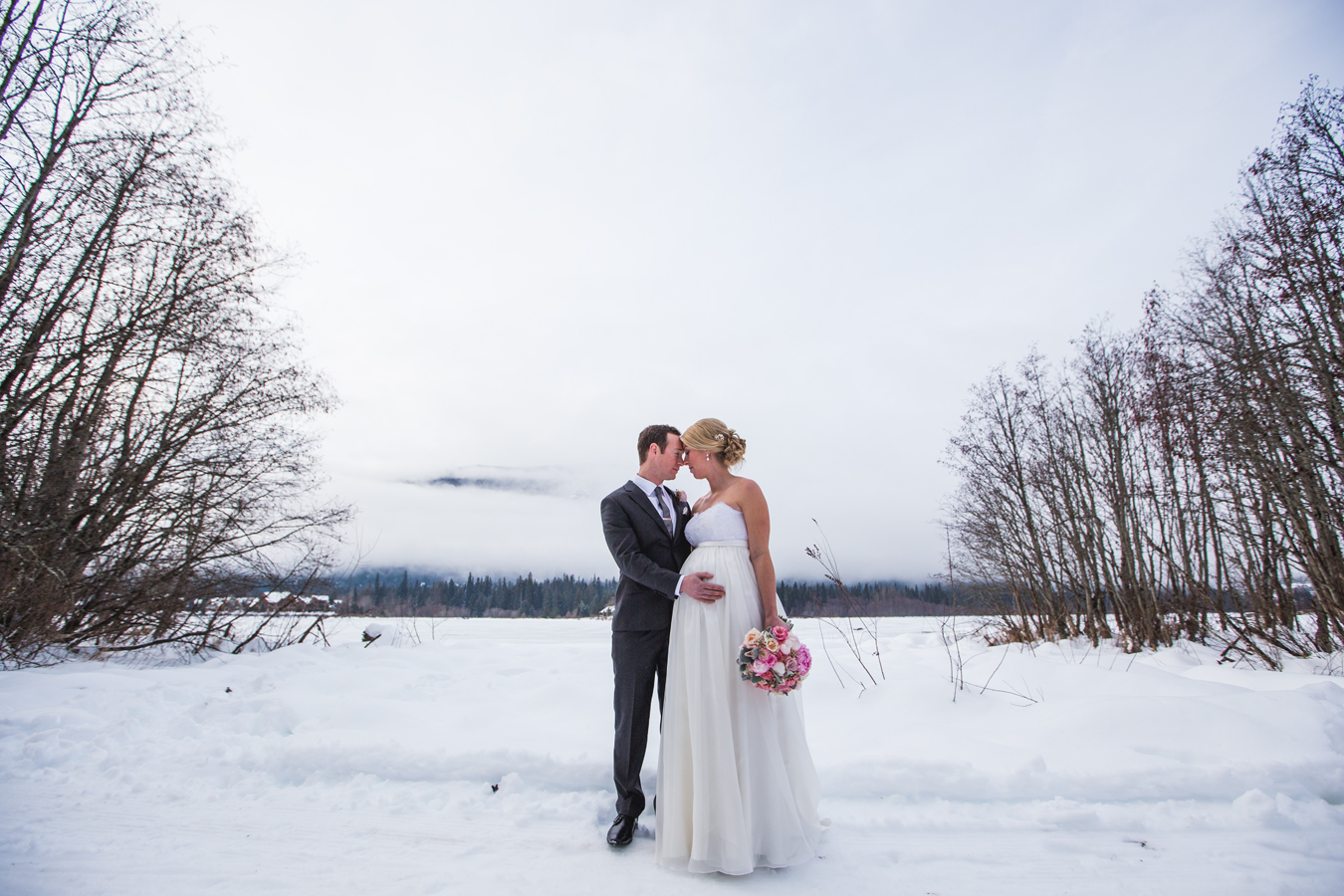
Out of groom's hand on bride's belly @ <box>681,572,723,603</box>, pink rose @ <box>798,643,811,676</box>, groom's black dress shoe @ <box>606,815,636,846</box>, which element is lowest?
groom's black dress shoe @ <box>606,815,636,846</box>

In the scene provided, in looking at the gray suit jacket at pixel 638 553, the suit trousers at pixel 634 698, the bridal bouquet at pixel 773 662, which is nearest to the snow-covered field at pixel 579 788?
the suit trousers at pixel 634 698

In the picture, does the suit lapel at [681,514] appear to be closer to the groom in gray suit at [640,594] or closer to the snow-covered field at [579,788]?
the groom in gray suit at [640,594]

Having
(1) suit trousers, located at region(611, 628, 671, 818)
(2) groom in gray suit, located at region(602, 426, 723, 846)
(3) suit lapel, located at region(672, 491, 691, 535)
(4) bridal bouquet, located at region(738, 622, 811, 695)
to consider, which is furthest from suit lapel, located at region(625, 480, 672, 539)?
(4) bridal bouquet, located at region(738, 622, 811, 695)

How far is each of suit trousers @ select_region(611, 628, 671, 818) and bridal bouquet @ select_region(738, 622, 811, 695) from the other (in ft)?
1.79

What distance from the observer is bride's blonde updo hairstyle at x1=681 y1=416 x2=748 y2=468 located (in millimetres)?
3154

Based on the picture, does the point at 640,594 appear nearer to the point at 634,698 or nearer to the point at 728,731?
the point at 634,698

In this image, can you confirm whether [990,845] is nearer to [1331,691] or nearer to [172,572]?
[1331,691]

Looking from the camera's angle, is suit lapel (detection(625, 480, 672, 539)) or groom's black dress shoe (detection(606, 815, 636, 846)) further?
suit lapel (detection(625, 480, 672, 539))

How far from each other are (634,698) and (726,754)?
0.61 metres

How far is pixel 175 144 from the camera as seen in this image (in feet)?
24.0

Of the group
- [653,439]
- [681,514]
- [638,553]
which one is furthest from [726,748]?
[653,439]

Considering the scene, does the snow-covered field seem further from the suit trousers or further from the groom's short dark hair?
the groom's short dark hair

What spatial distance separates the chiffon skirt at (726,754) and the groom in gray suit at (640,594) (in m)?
0.15

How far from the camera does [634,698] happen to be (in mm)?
3027
